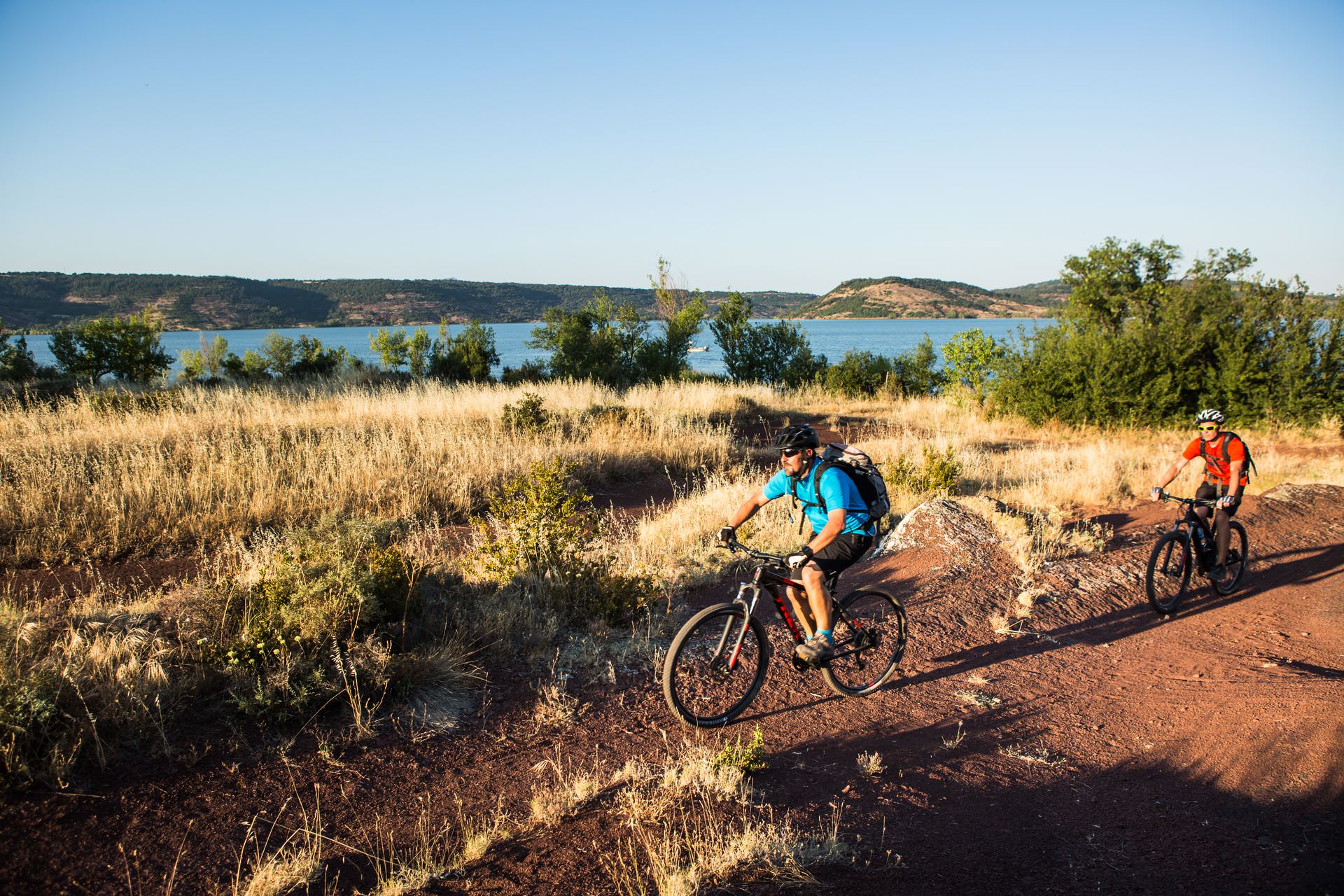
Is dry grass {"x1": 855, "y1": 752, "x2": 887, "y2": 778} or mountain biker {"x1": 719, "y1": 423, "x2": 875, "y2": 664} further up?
mountain biker {"x1": 719, "y1": 423, "x2": 875, "y2": 664}

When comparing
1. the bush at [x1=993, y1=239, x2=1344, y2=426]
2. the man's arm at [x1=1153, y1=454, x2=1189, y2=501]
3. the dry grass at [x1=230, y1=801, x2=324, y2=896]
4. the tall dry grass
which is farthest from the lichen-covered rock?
the bush at [x1=993, y1=239, x2=1344, y2=426]

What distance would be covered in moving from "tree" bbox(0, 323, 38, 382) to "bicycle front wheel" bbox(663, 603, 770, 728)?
2716cm

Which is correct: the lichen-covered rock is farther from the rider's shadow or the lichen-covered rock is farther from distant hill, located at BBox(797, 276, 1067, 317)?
distant hill, located at BBox(797, 276, 1067, 317)

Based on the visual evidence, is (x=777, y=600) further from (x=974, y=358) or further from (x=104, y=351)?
(x=104, y=351)

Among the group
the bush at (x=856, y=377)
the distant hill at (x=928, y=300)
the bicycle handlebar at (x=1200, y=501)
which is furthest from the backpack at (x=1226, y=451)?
the distant hill at (x=928, y=300)

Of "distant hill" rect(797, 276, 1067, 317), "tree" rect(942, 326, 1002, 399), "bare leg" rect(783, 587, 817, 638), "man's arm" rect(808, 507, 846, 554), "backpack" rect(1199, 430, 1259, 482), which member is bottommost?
"bare leg" rect(783, 587, 817, 638)

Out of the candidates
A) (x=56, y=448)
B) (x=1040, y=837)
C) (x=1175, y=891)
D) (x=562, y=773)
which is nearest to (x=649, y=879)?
(x=562, y=773)

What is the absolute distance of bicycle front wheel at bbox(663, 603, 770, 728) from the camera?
456cm

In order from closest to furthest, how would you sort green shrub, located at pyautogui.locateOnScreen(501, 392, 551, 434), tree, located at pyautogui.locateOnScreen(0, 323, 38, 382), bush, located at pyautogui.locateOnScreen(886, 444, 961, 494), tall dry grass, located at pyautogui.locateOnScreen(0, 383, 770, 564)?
tall dry grass, located at pyautogui.locateOnScreen(0, 383, 770, 564) < bush, located at pyautogui.locateOnScreen(886, 444, 961, 494) < green shrub, located at pyautogui.locateOnScreen(501, 392, 551, 434) < tree, located at pyautogui.locateOnScreen(0, 323, 38, 382)

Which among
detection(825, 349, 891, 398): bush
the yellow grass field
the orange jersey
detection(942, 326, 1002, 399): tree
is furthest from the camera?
detection(825, 349, 891, 398): bush

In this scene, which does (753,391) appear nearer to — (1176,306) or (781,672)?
(1176,306)

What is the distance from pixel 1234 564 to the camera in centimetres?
790

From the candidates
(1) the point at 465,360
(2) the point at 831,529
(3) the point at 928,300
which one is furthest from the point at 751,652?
(3) the point at 928,300

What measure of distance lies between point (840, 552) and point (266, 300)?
387 ft
